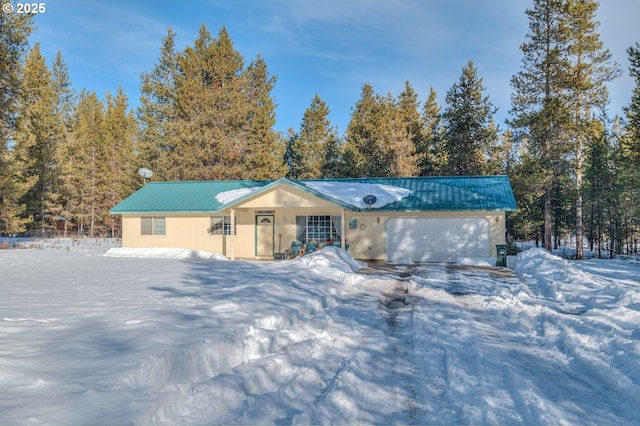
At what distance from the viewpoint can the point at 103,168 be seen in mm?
40656

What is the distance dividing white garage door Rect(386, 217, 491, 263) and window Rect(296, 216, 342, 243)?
103 inches

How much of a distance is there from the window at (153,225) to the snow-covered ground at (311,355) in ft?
39.7

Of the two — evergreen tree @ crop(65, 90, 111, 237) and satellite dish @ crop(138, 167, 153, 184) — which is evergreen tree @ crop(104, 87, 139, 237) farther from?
satellite dish @ crop(138, 167, 153, 184)

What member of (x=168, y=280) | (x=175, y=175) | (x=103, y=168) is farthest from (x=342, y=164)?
(x=168, y=280)

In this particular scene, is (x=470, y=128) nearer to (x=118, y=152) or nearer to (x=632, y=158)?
(x=632, y=158)

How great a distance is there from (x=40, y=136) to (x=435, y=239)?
33.9m

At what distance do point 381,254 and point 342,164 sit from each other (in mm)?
17621

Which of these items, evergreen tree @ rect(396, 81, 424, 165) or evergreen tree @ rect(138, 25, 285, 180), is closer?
evergreen tree @ rect(138, 25, 285, 180)

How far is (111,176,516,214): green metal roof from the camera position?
61.3ft

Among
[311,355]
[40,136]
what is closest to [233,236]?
[311,355]

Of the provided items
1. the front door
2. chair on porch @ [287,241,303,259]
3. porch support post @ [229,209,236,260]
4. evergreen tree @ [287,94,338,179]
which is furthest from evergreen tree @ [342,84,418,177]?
porch support post @ [229,209,236,260]

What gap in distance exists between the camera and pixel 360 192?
69.3 feet

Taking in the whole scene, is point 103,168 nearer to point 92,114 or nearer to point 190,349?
point 92,114

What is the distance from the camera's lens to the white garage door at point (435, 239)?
61.0ft
